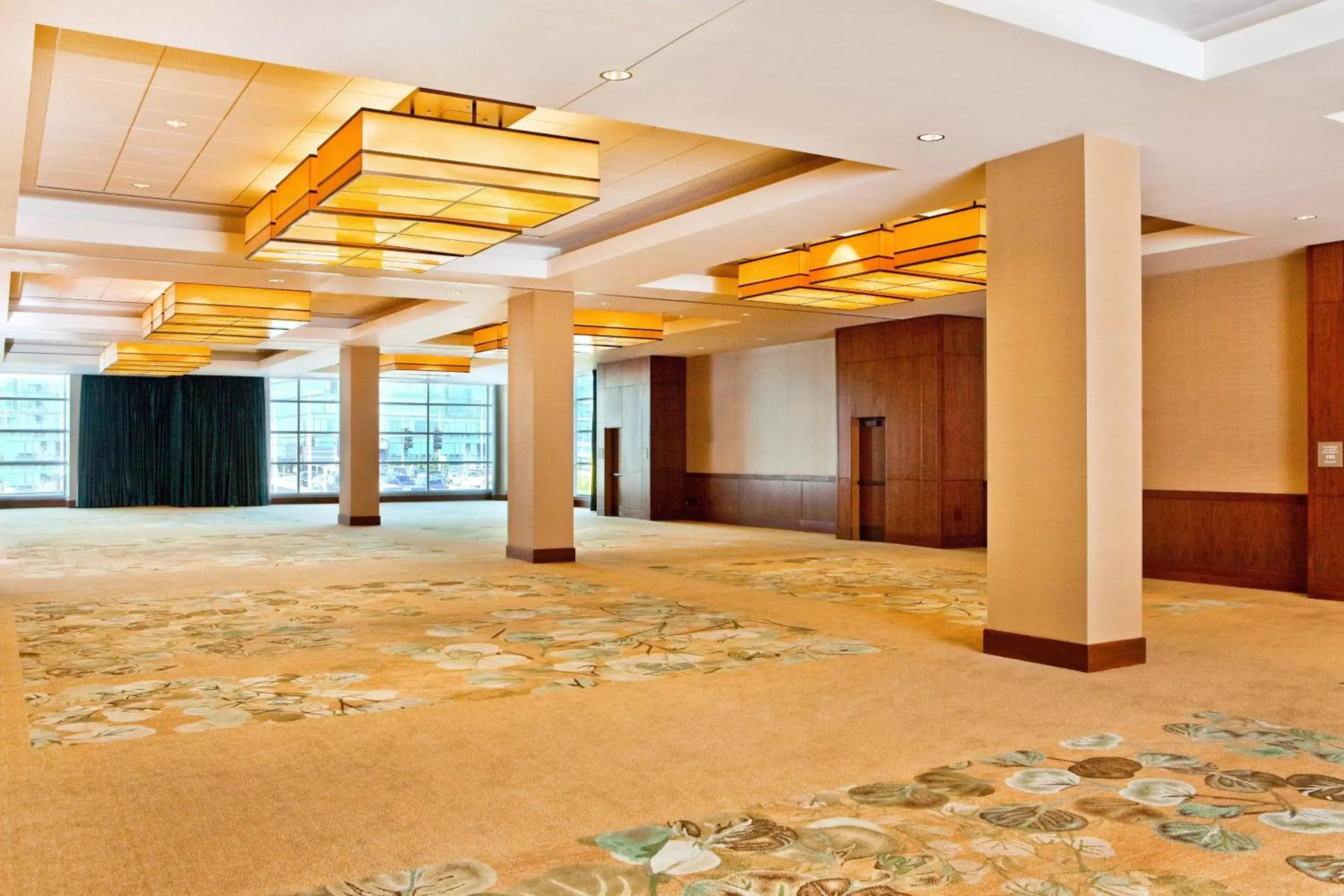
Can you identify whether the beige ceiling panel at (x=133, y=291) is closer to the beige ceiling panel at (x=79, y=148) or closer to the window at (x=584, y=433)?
the beige ceiling panel at (x=79, y=148)

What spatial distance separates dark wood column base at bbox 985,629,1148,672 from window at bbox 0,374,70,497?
1154 inches

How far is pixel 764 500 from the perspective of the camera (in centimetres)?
2150

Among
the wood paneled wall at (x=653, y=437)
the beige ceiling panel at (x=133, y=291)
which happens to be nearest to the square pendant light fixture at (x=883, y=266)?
the beige ceiling panel at (x=133, y=291)

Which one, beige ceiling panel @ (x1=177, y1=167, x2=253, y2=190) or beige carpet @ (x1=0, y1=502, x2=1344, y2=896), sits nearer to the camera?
beige carpet @ (x1=0, y1=502, x2=1344, y2=896)

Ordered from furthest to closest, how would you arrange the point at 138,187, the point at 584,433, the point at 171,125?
the point at 584,433 → the point at 138,187 → the point at 171,125

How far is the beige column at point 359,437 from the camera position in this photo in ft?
70.0

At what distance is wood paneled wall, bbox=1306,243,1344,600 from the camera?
10.7 metres

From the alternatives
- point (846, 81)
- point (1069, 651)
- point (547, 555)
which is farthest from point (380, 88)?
point (547, 555)

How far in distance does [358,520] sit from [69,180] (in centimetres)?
1202

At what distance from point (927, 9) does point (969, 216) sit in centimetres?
541

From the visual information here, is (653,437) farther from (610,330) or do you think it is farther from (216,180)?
(216,180)

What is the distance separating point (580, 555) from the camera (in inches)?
596

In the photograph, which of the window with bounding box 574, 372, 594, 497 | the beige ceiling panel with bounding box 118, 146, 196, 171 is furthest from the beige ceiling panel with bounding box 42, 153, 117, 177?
the window with bounding box 574, 372, 594, 497

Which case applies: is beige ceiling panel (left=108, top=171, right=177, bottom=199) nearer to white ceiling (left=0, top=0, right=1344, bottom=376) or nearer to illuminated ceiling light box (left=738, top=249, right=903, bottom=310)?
white ceiling (left=0, top=0, right=1344, bottom=376)
